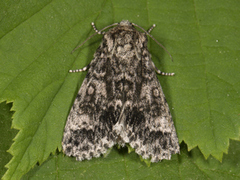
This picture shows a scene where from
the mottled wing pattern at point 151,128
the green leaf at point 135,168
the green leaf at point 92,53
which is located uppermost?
the green leaf at point 92,53

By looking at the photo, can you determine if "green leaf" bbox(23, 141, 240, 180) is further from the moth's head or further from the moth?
the moth's head

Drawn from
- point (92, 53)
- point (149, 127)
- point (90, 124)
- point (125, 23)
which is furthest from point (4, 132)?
point (125, 23)

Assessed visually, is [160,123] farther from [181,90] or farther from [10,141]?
[10,141]

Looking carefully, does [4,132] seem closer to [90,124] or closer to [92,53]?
[90,124]

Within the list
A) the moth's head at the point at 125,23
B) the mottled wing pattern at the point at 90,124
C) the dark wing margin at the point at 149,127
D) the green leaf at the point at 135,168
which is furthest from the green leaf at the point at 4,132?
the moth's head at the point at 125,23

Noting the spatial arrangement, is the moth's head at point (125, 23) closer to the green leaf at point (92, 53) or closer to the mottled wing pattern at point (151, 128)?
the green leaf at point (92, 53)

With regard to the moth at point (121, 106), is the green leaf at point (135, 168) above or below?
below
